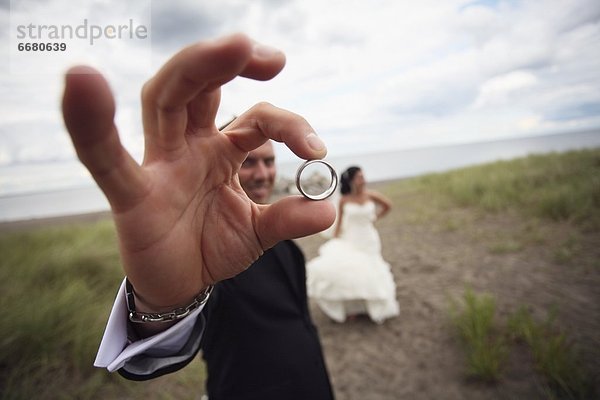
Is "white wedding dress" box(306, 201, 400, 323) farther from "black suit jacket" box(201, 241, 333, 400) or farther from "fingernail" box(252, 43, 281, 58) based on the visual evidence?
"fingernail" box(252, 43, 281, 58)

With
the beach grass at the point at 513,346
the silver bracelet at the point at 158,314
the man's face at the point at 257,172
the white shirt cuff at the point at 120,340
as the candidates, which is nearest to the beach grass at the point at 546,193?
the beach grass at the point at 513,346

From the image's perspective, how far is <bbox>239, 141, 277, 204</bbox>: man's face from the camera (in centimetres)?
275

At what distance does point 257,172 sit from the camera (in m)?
2.78

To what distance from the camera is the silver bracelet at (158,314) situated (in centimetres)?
113

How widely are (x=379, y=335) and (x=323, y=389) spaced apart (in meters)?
2.82

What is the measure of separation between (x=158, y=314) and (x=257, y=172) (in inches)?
69.4

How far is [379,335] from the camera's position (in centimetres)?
454

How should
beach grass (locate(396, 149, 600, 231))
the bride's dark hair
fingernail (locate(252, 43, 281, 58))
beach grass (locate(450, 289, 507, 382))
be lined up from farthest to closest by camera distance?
beach grass (locate(396, 149, 600, 231)) → the bride's dark hair → beach grass (locate(450, 289, 507, 382)) → fingernail (locate(252, 43, 281, 58))

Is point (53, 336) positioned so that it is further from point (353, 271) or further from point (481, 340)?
point (481, 340)

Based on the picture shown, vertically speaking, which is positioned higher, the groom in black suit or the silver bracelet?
the silver bracelet

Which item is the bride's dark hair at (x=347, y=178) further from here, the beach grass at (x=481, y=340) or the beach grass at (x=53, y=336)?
the beach grass at (x=53, y=336)

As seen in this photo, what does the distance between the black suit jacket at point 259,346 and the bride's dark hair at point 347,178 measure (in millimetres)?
3956

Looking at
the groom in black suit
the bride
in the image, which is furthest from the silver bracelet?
the bride

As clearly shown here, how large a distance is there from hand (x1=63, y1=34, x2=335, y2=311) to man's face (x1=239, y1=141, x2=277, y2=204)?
149cm
